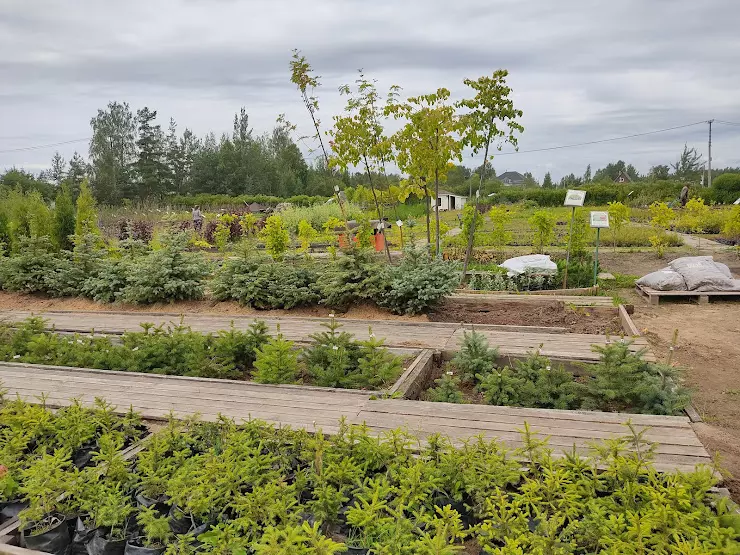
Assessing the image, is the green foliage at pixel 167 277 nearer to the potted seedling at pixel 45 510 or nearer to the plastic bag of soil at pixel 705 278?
the potted seedling at pixel 45 510

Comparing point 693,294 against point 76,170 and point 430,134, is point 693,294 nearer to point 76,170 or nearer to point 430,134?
point 430,134

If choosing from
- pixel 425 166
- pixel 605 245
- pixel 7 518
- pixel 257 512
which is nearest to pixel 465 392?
pixel 257 512

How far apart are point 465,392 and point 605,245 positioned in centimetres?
1236

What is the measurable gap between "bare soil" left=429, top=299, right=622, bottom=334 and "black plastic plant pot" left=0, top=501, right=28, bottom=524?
4.66 metres

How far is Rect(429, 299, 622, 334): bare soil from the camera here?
21.1ft

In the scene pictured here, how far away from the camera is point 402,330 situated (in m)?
6.17

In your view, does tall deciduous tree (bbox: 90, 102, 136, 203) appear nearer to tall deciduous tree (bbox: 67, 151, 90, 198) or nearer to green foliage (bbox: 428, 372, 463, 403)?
tall deciduous tree (bbox: 67, 151, 90, 198)

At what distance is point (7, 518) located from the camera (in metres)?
2.92

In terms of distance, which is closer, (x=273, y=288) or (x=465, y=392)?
(x=465, y=392)

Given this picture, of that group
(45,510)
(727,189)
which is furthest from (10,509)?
(727,189)

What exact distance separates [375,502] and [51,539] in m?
1.56

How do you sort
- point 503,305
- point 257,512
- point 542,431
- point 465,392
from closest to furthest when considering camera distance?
point 257,512 → point 542,431 → point 465,392 → point 503,305

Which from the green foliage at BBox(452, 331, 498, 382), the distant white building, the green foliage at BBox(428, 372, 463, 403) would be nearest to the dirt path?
the green foliage at BBox(452, 331, 498, 382)

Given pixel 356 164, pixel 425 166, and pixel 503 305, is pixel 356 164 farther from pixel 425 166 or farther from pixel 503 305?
pixel 503 305
